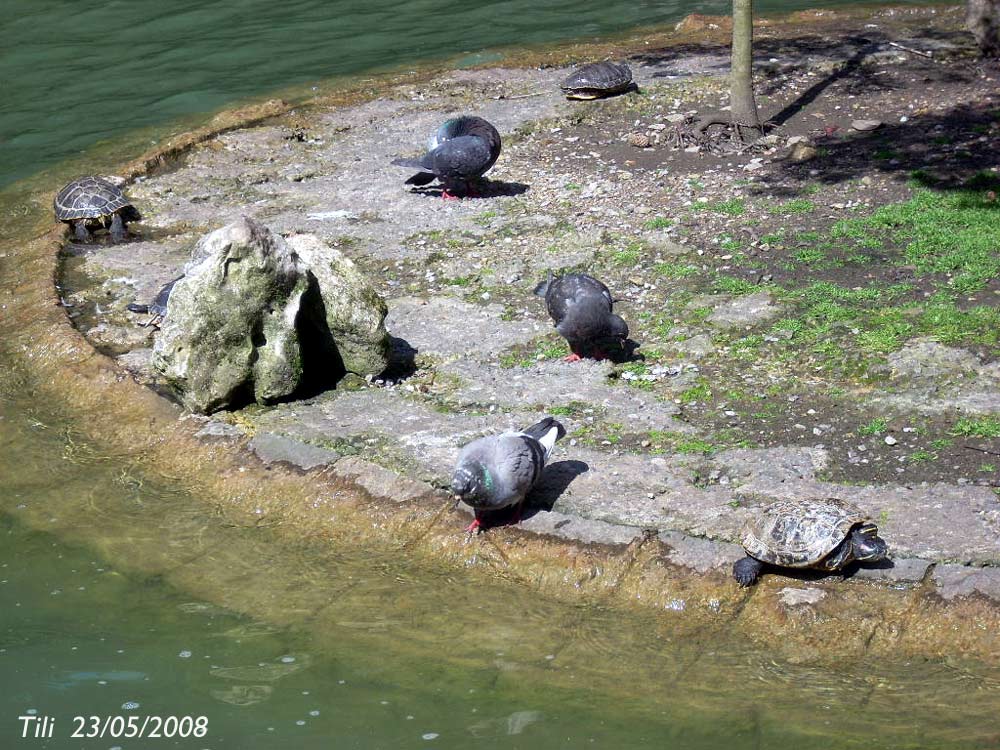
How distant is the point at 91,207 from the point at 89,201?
A: 76 mm

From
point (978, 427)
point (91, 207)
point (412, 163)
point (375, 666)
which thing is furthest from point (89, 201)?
point (978, 427)

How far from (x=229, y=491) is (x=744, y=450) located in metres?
3.09

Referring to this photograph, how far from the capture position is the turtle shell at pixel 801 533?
5.29 meters

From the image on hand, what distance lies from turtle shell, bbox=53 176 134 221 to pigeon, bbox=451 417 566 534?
627cm

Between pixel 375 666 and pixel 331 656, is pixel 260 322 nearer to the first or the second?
pixel 331 656

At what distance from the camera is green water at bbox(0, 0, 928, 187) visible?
15383mm

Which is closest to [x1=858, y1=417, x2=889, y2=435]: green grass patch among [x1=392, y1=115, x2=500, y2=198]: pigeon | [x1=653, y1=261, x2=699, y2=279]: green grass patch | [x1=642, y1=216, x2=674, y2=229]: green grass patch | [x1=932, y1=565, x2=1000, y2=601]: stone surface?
[x1=932, y1=565, x2=1000, y2=601]: stone surface

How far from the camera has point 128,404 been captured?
7883mm

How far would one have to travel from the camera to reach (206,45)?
18.1 m

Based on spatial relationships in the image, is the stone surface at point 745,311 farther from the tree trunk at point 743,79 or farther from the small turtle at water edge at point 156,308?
the small turtle at water edge at point 156,308

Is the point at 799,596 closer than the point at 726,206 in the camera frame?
Yes

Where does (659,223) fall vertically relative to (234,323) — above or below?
below

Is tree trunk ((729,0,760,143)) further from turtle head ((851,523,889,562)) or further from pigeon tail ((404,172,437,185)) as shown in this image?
turtle head ((851,523,889,562))

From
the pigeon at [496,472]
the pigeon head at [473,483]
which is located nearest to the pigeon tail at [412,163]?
the pigeon at [496,472]
